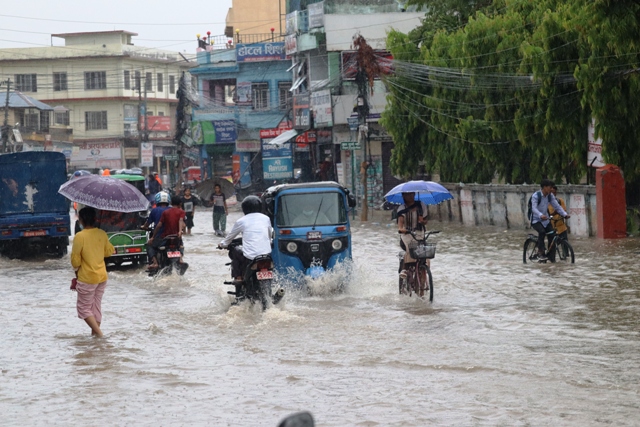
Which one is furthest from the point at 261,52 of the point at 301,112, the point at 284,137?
the point at 301,112

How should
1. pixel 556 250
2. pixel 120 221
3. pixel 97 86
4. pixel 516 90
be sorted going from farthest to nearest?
1. pixel 97 86
2. pixel 516 90
3. pixel 120 221
4. pixel 556 250

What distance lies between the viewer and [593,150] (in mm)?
28828

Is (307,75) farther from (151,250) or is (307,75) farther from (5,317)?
(5,317)

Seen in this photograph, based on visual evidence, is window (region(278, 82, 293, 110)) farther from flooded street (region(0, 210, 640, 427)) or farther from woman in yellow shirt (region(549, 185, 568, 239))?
flooded street (region(0, 210, 640, 427))

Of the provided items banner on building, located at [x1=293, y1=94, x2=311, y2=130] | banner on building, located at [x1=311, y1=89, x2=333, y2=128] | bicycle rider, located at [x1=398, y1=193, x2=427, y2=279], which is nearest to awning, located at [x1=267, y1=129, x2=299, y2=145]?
banner on building, located at [x1=293, y1=94, x2=311, y2=130]

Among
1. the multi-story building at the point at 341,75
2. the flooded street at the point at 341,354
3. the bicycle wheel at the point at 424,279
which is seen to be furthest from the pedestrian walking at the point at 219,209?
the bicycle wheel at the point at 424,279

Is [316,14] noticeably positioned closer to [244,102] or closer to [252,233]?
[244,102]

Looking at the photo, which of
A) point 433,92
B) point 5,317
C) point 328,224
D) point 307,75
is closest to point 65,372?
point 5,317

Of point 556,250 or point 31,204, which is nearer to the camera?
point 556,250

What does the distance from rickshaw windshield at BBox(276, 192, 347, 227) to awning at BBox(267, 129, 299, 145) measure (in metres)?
38.7

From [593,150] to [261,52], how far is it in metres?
40.7

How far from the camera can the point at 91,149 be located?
289 ft

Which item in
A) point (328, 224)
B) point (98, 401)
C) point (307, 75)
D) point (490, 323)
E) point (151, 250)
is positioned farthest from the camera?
point (307, 75)

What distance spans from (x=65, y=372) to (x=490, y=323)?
524 cm
